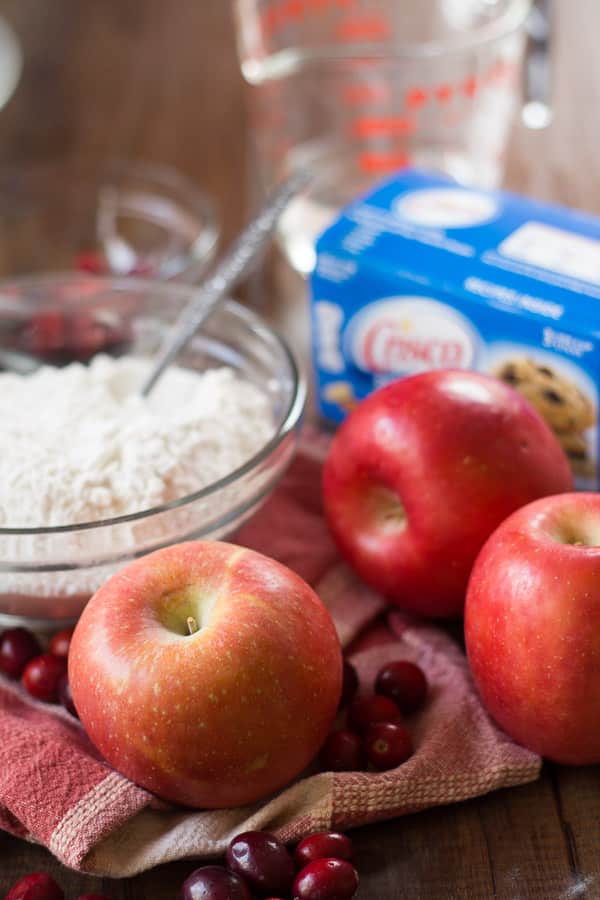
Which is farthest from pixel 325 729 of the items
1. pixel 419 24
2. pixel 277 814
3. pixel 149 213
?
pixel 419 24

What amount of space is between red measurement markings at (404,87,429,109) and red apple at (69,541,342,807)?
90 centimetres

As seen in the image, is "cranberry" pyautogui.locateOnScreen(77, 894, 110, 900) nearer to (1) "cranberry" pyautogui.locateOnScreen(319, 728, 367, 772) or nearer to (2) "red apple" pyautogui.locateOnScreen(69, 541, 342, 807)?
(2) "red apple" pyautogui.locateOnScreen(69, 541, 342, 807)

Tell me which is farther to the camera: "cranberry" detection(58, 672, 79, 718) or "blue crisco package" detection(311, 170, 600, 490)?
"blue crisco package" detection(311, 170, 600, 490)

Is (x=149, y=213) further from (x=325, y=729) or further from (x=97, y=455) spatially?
(x=325, y=729)

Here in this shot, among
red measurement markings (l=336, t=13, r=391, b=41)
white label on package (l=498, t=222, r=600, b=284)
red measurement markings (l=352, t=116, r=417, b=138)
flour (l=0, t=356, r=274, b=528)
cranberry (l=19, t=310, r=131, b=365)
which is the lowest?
cranberry (l=19, t=310, r=131, b=365)

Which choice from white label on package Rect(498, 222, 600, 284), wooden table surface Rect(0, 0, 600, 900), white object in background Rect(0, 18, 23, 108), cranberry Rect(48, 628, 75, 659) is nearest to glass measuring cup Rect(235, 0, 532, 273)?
wooden table surface Rect(0, 0, 600, 900)

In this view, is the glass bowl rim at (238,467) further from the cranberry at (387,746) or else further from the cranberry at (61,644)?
the cranberry at (387,746)

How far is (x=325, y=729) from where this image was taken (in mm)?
897

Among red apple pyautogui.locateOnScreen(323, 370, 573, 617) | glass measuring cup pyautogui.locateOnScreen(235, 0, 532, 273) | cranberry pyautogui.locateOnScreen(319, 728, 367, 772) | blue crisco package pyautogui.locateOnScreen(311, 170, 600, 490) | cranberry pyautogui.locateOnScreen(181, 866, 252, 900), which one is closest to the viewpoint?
cranberry pyautogui.locateOnScreen(181, 866, 252, 900)

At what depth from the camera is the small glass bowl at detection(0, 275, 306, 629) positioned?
984mm

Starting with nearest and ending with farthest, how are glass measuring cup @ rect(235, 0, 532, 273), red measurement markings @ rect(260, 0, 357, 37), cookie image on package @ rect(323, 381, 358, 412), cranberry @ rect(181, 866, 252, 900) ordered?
cranberry @ rect(181, 866, 252, 900) < cookie image on package @ rect(323, 381, 358, 412) < glass measuring cup @ rect(235, 0, 532, 273) < red measurement markings @ rect(260, 0, 357, 37)

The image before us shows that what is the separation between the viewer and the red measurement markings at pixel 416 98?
1601mm

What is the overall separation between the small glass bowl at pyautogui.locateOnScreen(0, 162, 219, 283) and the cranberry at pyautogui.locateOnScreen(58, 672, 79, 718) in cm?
70

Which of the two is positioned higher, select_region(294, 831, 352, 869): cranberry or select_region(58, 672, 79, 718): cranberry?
select_region(294, 831, 352, 869): cranberry
